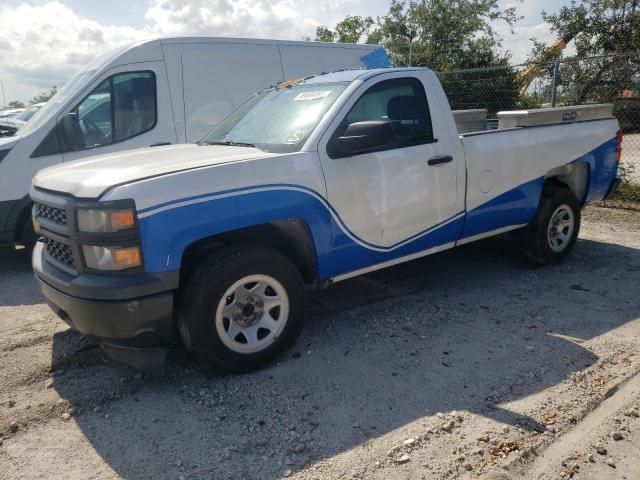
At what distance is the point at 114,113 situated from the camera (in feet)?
21.7

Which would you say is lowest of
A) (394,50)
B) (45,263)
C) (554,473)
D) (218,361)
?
(554,473)

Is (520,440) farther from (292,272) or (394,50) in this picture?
(394,50)

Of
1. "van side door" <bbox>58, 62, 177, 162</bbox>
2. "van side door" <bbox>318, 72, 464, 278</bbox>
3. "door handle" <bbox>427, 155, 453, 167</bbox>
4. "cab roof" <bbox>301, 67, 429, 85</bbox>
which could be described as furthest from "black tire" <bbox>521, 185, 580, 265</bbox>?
"van side door" <bbox>58, 62, 177, 162</bbox>

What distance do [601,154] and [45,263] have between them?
5526mm

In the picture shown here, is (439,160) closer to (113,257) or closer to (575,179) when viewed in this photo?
(575,179)

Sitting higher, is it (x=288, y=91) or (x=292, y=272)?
(x=288, y=91)

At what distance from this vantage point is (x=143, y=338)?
10.9ft

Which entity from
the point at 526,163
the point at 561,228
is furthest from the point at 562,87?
the point at 526,163

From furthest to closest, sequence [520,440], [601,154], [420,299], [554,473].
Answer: [601,154], [420,299], [520,440], [554,473]

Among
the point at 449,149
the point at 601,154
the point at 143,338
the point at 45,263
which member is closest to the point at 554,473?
the point at 143,338

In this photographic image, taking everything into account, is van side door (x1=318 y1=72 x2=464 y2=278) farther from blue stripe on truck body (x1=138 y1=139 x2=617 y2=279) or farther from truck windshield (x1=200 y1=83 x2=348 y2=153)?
truck windshield (x1=200 y1=83 x2=348 y2=153)

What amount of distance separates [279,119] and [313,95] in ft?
1.10

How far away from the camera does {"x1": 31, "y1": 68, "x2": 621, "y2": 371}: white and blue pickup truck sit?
3225mm

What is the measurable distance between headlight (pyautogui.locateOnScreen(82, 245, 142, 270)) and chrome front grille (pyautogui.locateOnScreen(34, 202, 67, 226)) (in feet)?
1.18
